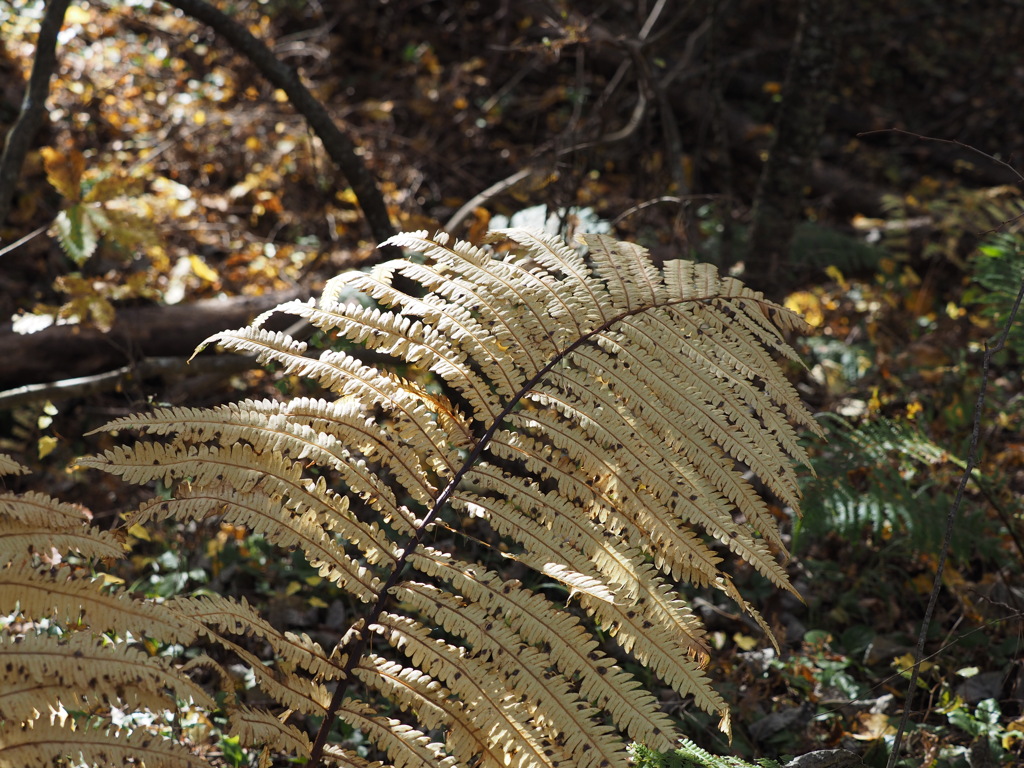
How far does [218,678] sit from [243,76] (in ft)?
15.4

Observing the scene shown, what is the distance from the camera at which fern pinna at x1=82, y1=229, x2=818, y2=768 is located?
1.41 m

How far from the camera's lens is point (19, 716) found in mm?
1176

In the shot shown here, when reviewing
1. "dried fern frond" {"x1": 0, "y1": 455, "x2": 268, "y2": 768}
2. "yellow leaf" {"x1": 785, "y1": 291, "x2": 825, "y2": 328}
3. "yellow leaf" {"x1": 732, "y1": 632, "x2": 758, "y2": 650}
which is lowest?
"dried fern frond" {"x1": 0, "y1": 455, "x2": 268, "y2": 768}

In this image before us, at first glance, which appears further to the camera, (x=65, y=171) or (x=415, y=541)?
(x=65, y=171)

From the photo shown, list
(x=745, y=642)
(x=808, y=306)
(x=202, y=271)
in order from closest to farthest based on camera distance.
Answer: (x=745, y=642)
(x=202, y=271)
(x=808, y=306)

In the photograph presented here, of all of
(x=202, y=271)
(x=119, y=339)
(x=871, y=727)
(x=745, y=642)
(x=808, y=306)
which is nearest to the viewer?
(x=871, y=727)

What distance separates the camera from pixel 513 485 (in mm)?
1629

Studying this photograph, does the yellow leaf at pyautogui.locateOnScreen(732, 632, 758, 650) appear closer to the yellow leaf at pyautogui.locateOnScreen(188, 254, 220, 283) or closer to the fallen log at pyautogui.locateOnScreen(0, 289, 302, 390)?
the fallen log at pyautogui.locateOnScreen(0, 289, 302, 390)

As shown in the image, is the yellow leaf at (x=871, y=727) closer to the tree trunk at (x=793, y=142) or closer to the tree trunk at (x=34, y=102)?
the tree trunk at (x=793, y=142)

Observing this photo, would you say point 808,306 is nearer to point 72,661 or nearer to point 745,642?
point 745,642

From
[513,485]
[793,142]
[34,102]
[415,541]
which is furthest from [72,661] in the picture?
[793,142]

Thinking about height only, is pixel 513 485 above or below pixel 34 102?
below

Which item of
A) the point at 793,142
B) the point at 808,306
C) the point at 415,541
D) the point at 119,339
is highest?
the point at 793,142

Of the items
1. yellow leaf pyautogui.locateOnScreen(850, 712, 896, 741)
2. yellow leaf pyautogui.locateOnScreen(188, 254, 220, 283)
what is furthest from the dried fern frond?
yellow leaf pyautogui.locateOnScreen(188, 254, 220, 283)
